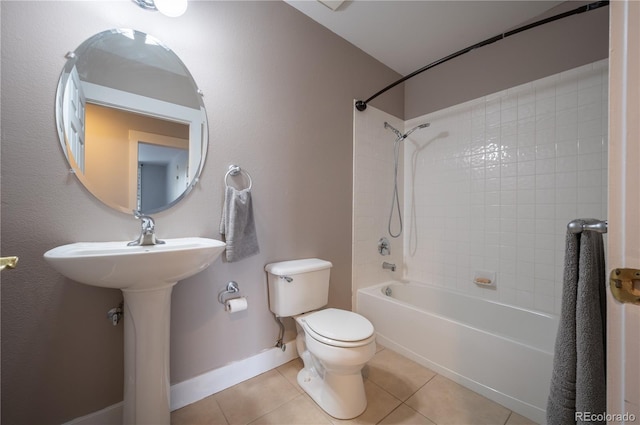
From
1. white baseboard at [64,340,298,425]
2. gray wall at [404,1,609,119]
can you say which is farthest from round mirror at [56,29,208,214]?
gray wall at [404,1,609,119]

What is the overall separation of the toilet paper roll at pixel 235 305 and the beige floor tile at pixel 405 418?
0.88 meters

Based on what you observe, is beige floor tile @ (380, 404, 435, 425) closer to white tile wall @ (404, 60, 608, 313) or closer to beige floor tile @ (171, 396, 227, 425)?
beige floor tile @ (171, 396, 227, 425)

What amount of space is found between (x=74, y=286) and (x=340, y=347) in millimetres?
1165

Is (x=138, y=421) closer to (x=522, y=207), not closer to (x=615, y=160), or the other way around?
(x=615, y=160)

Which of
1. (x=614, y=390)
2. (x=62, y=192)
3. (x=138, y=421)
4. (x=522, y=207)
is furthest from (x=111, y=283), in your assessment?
(x=522, y=207)

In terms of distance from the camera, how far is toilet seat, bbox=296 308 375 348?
3.69 ft

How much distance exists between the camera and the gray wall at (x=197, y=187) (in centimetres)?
92

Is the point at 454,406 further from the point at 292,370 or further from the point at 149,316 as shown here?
the point at 149,316

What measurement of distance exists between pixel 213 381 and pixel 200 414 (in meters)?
0.15

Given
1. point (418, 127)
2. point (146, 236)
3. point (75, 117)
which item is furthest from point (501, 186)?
point (75, 117)

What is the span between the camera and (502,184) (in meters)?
1.79

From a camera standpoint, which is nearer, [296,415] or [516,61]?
[296,415]

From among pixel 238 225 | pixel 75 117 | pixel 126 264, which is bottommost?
pixel 126 264

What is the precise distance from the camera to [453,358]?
4.77 ft
